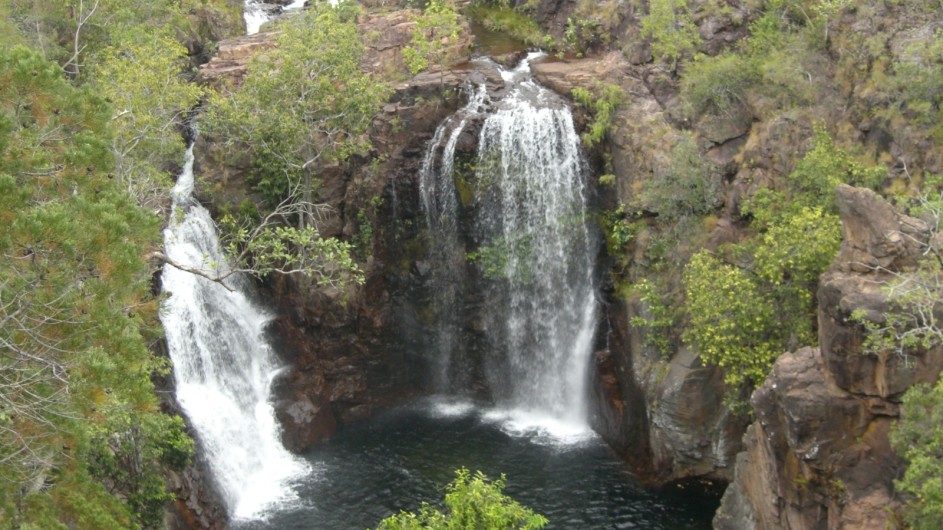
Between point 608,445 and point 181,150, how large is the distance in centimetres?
1690

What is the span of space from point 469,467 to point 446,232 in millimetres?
8407

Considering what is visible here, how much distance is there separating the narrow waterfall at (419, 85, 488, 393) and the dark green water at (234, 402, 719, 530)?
2.23 metres

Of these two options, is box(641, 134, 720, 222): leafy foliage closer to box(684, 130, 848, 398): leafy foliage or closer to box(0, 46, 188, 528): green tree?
box(684, 130, 848, 398): leafy foliage

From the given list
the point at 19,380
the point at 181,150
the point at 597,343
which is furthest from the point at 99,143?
the point at 597,343

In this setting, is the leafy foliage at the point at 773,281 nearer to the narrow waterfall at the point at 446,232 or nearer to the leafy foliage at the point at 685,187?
the leafy foliage at the point at 685,187

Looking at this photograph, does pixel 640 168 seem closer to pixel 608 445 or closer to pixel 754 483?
pixel 608 445

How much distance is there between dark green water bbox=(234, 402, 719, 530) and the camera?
25062mm

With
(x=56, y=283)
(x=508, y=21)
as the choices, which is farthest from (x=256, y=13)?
(x=56, y=283)

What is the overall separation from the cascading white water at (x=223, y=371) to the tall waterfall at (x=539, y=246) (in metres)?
7.42

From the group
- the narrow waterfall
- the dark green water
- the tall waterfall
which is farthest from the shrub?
the dark green water

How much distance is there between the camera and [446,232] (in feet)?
103

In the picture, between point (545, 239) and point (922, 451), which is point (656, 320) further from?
point (922, 451)

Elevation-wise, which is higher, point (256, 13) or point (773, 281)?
point (256, 13)

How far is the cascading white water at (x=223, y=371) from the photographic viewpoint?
26.4 meters
